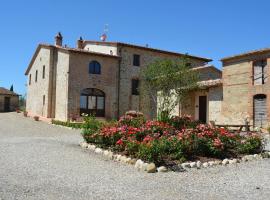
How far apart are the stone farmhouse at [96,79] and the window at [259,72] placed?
16.1ft

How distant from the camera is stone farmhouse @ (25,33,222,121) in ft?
87.1

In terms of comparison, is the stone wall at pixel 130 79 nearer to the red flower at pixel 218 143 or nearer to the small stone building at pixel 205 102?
the small stone building at pixel 205 102

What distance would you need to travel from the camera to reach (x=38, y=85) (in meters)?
32.3

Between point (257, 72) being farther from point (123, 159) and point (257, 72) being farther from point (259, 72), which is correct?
point (123, 159)

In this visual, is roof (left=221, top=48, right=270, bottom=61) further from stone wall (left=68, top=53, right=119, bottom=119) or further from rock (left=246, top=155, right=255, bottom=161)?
stone wall (left=68, top=53, right=119, bottom=119)

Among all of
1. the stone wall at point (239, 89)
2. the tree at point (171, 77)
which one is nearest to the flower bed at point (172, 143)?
the tree at point (171, 77)

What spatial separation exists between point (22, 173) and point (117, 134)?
4462 mm

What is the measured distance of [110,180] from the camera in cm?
744

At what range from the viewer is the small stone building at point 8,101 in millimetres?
41250

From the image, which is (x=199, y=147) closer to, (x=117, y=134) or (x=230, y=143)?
(x=230, y=143)

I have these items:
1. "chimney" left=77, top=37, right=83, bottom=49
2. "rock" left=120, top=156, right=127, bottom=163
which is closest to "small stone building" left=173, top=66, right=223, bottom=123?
"chimney" left=77, top=37, right=83, bottom=49

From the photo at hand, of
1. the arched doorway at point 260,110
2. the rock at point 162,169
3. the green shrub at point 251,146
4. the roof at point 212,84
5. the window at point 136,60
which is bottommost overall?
the rock at point 162,169

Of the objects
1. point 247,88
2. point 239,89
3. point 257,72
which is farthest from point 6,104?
point 257,72

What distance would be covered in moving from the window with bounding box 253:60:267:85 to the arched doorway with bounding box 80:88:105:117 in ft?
43.5
